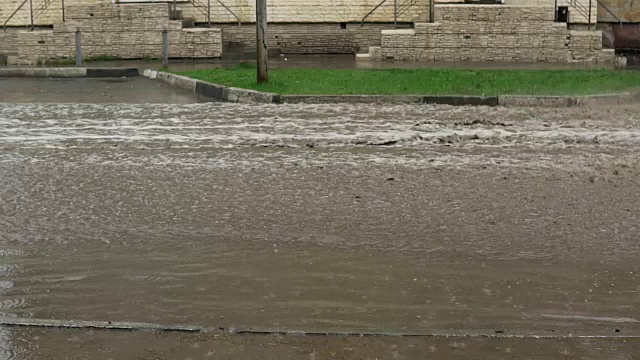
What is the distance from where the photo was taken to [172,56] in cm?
2733

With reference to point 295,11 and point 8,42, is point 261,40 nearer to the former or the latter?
point 295,11

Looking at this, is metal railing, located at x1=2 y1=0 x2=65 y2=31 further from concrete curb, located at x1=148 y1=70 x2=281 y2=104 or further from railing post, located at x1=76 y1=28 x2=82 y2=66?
concrete curb, located at x1=148 y1=70 x2=281 y2=104

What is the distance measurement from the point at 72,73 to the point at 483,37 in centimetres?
1057

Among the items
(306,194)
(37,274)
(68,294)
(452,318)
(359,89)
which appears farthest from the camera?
(359,89)

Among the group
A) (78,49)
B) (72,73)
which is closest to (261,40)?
(72,73)

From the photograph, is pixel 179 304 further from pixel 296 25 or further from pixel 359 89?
pixel 296 25

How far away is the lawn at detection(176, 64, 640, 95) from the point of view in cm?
1739

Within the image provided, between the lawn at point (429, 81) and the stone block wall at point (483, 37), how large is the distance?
470cm

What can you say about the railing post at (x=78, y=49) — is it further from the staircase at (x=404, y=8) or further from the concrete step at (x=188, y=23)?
the staircase at (x=404, y=8)

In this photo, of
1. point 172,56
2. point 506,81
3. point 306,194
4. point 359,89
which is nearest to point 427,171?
point 306,194

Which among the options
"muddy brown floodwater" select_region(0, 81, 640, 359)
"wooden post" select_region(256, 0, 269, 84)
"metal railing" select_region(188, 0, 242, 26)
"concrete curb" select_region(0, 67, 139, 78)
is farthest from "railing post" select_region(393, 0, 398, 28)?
"muddy brown floodwater" select_region(0, 81, 640, 359)

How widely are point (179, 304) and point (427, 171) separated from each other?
4676 millimetres

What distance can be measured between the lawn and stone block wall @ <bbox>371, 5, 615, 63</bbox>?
185 inches

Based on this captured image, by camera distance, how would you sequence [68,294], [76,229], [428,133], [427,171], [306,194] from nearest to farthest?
[68,294] < [76,229] < [306,194] < [427,171] < [428,133]
